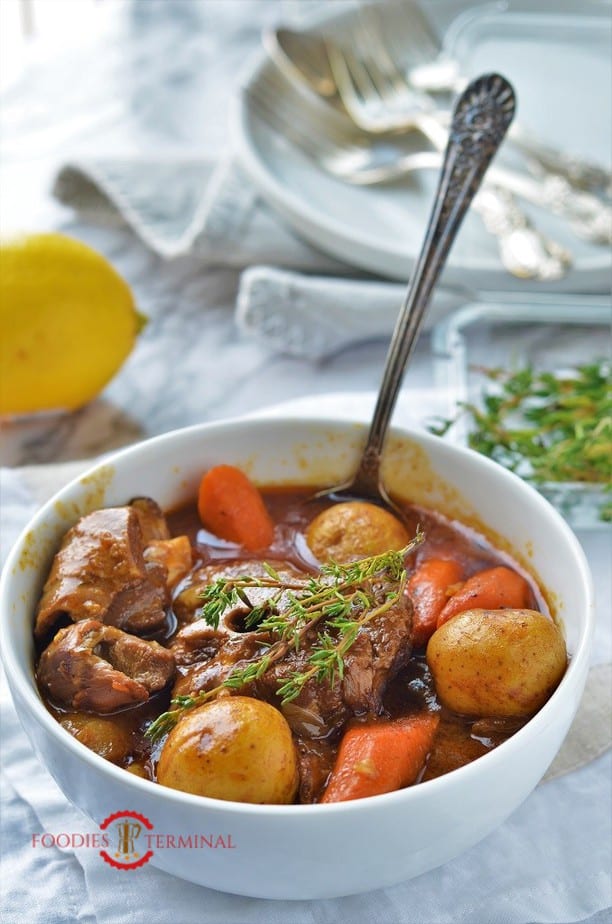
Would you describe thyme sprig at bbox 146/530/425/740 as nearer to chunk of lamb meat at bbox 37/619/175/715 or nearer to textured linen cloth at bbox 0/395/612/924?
chunk of lamb meat at bbox 37/619/175/715

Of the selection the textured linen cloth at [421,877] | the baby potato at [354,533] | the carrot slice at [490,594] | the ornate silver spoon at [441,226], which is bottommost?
the textured linen cloth at [421,877]

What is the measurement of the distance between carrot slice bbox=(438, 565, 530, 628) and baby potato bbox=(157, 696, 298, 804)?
1.33 ft

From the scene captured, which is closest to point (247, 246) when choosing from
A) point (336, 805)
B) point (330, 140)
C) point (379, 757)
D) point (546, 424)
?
point (330, 140)

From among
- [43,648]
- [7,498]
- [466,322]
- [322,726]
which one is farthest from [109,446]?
[322,726]

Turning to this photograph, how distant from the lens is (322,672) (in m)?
1.41

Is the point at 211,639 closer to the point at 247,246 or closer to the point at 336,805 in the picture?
the point at 336,805

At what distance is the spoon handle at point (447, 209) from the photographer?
1892 millimetres

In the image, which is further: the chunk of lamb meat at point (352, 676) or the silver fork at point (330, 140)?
the silver fork at point (330, 140)

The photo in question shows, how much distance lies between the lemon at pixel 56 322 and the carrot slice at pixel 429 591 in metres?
1.06

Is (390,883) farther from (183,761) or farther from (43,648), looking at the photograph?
(43,648)

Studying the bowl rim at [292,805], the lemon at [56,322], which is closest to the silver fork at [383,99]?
the lemon at [56,322]

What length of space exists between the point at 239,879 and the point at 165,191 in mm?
2285

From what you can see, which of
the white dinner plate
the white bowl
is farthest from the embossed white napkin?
the white bowl

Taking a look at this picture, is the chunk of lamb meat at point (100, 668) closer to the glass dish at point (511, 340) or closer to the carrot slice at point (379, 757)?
the carrot slice at point (379, 757)
